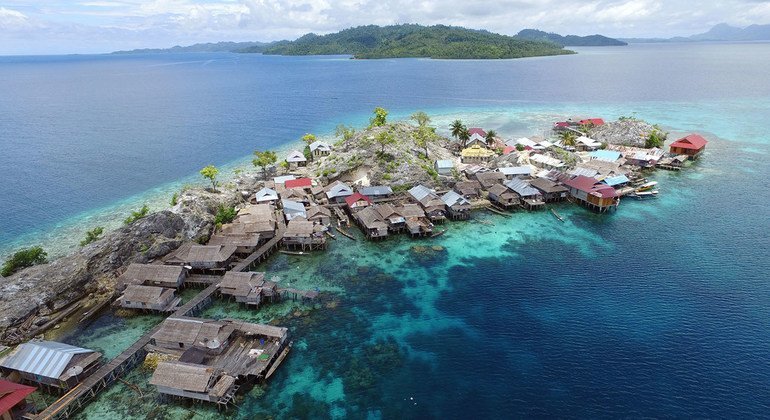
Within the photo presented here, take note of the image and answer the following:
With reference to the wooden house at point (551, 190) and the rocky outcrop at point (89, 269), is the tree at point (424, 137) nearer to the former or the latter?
the wooden house at point (551, 190)

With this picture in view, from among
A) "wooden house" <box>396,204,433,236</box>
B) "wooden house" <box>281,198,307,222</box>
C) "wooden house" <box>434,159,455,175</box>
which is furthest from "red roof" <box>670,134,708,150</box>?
"wooden house" <box>281,198,307,222</box>

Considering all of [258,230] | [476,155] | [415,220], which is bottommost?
[415,220]

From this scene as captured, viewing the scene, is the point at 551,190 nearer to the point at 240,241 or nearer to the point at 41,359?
the point at 240,241

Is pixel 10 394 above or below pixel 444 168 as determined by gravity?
below

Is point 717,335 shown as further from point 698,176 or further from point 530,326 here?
point 698,176

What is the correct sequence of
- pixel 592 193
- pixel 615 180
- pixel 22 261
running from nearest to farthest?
pixel 22 261
pixel 592 193
pixel 615 180

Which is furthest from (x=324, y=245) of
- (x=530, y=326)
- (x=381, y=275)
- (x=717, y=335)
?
(x=717, y=335)

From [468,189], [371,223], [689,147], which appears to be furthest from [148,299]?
[689,147]
